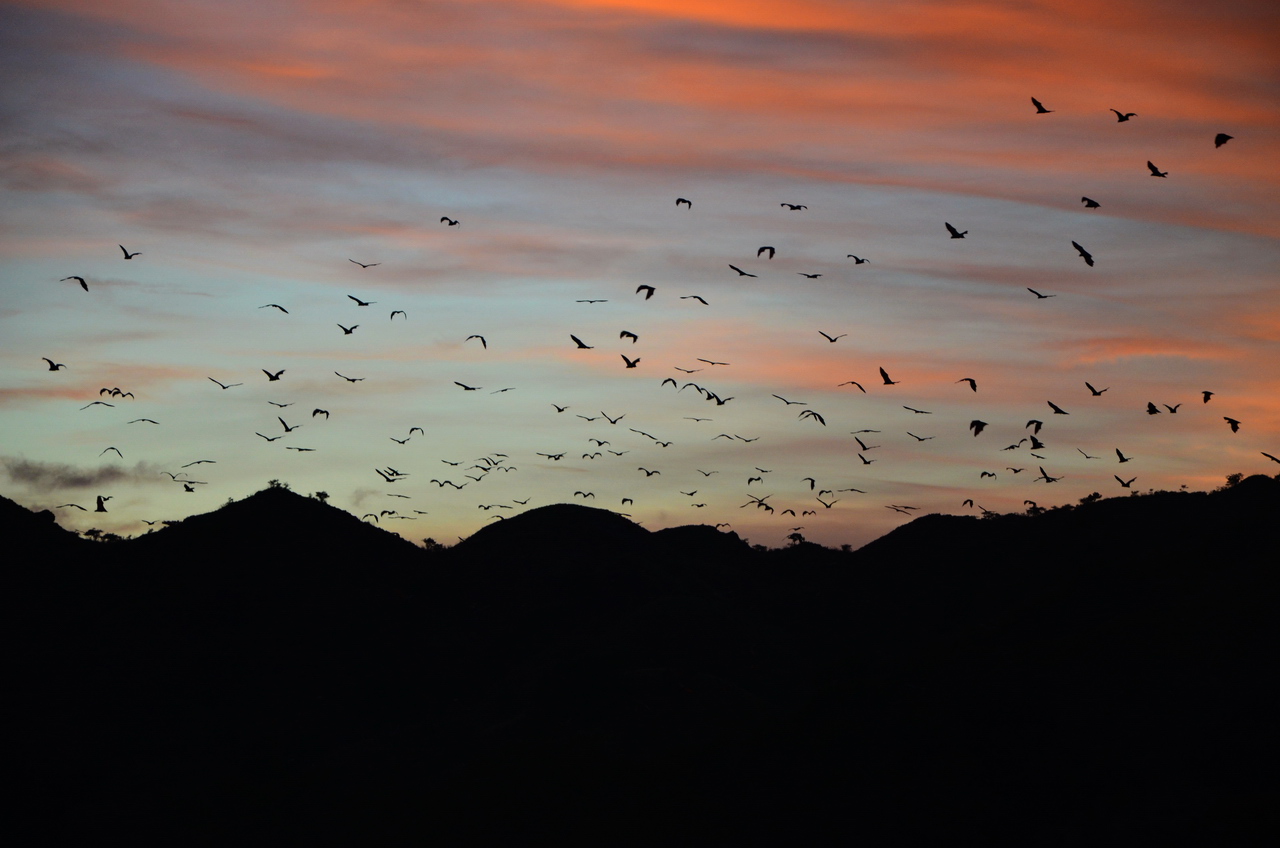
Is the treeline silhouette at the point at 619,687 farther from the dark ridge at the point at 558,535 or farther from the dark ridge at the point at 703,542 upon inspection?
the dark ridge at the point at 703,542

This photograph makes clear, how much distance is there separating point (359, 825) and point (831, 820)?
15.1 m

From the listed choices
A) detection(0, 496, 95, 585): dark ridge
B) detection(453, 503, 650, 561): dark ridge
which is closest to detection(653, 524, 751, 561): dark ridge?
detection(453, 503, 650, 561): dark ridge

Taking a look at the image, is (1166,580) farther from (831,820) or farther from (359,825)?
(359,825)

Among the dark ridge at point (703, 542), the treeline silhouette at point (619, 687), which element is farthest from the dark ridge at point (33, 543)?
the dark ridge at point (703, 542)

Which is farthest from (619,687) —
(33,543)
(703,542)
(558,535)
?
(703,542)

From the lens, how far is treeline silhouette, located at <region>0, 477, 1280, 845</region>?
96.6 feet

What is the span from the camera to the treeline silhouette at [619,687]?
29.5 metres

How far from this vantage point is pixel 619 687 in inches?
1606

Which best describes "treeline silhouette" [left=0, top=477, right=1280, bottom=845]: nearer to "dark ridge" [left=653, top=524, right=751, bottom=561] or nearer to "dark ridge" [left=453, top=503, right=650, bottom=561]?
"dark ridge" [left=453, top=503, right=650, bottom=561]

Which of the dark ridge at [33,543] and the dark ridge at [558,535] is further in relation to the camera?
the dark ridge at [558,535]

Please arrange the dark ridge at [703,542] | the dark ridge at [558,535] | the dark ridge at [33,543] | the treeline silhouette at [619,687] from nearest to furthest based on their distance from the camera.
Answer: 1. the treeline silhouette at [619,687]
2. the dark ridge at [33,543]
3. the dark ridge at [558,535]
4. the dark ridge at [703,542]

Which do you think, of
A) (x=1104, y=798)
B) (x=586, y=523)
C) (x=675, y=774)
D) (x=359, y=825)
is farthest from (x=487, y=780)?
(x=586, y=523)

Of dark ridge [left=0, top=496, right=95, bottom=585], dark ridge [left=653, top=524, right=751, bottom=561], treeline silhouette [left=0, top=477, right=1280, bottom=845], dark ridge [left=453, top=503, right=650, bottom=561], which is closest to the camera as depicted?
treeline silhouette [left=0, top=477, right=1280, bottom=845]

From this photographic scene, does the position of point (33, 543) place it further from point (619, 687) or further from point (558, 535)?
point (619, 687)
